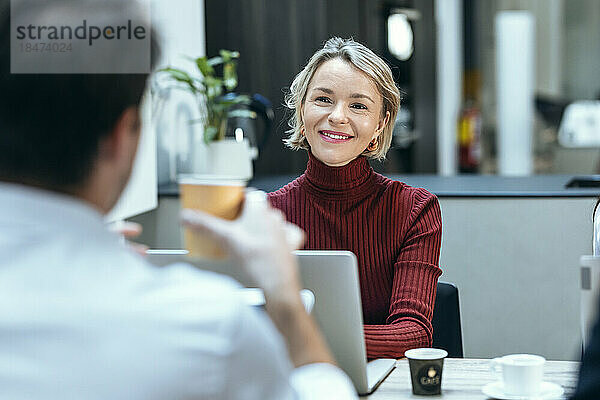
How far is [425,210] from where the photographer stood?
1.90 m

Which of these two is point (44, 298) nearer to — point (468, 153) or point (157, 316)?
point (157, 316)

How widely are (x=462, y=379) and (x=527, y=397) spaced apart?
0.15 meters

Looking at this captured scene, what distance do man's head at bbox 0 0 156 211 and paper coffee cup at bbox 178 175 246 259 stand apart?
169mm

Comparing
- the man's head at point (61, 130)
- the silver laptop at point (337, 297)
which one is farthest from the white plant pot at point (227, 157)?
Answer: the man's head at point (61, 130)

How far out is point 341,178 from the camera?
1917 mm

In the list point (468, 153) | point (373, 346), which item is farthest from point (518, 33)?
point (373, 346)

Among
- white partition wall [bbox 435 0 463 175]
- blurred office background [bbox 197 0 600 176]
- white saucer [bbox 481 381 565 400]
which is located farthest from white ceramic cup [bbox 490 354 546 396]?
white partition wall [bbox 435 0 463 175]

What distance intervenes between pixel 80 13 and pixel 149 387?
13.2 inches

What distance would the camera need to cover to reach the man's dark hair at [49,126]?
0.73 meters

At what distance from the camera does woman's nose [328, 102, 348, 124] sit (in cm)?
194

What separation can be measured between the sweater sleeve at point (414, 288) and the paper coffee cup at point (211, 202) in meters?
0.65

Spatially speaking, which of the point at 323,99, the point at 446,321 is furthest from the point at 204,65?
the point at 446,321

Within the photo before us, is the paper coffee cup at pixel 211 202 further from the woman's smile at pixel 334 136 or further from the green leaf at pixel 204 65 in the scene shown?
the green leaf at pixel 204 65

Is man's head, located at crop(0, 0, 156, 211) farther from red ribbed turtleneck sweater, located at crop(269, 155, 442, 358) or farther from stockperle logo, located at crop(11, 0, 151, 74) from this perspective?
red ribbed turtleneck sweater, located at crop(269, 155, 442, 358)
